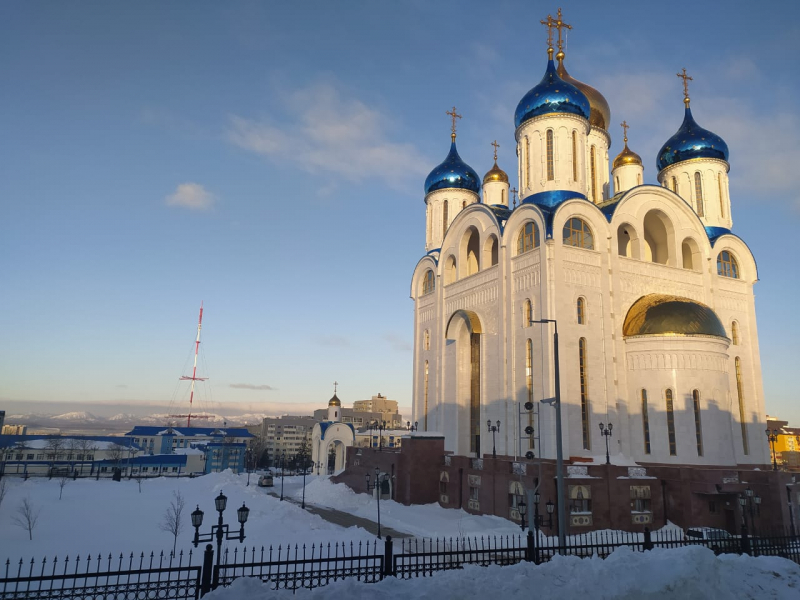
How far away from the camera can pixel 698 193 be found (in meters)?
33.6

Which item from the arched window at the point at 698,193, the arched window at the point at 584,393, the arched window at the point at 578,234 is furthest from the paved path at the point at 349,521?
the arched window at the point at 698,193

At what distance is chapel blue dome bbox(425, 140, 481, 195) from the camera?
39500mm

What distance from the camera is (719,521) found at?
22266 millimetres

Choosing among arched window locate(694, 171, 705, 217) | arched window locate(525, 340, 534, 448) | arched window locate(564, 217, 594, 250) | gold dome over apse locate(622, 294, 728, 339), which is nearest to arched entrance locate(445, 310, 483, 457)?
arched window locate(525, 340, 534, 448)

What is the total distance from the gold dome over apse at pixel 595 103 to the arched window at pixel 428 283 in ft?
43.7

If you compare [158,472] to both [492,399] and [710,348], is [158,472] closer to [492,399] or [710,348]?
[492,399]

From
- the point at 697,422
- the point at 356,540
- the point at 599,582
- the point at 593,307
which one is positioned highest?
the point at 593,307

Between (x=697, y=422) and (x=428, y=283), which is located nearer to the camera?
(x=697, y=422)

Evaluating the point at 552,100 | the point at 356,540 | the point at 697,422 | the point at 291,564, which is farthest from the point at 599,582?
the point at 552,100

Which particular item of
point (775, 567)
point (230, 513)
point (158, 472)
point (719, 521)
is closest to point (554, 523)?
point (719, 521)

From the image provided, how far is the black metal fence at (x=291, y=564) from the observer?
9.48 meters

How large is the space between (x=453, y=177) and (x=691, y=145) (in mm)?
14264

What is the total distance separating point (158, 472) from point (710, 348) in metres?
59.6

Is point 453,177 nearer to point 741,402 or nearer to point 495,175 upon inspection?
point 495,175
